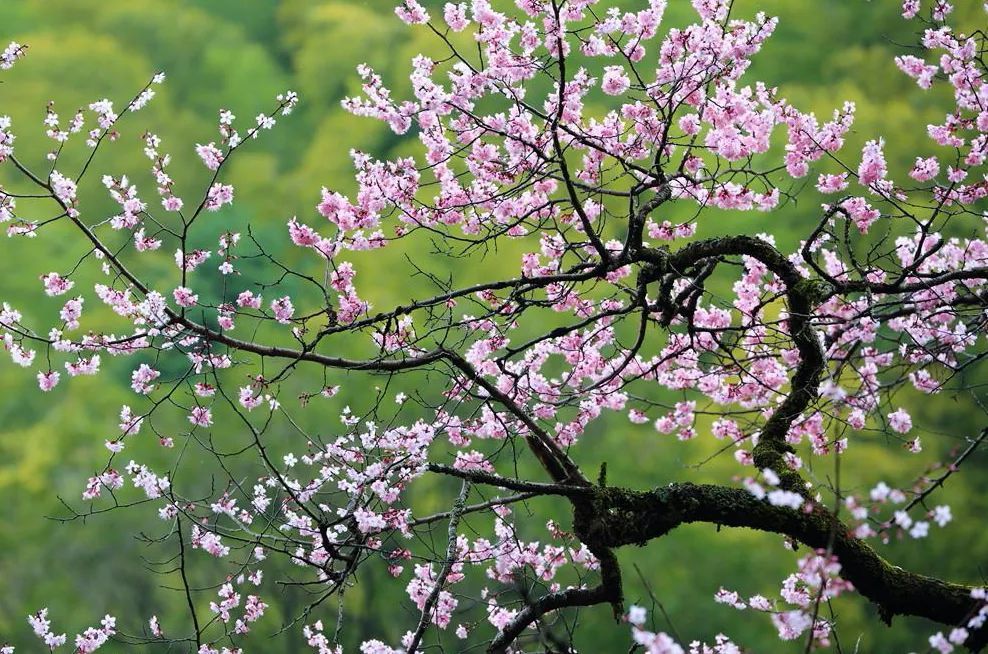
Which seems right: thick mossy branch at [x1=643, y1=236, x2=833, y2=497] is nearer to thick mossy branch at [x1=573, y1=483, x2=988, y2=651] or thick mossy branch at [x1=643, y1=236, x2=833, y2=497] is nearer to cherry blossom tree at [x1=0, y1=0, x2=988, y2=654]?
cherry blossom tree at [x1=0, y1=0, x2=988, y2=654]

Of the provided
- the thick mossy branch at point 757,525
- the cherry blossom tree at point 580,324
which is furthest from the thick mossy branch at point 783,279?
the thick mossy branch at point 757,525

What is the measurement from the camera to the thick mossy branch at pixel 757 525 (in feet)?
7.41

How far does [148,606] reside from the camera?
7.48 m

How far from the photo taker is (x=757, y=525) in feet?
7.57

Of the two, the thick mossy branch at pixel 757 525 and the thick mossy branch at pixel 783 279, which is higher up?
the thick mossy branch at pixel 783 279

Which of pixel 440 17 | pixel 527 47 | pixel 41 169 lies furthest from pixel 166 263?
pixel 527 47

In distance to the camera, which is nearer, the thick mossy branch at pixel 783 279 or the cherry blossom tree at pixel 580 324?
the cherry blossom tree at pixel 580 324

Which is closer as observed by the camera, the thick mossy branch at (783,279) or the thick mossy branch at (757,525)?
the thick mossy branch at (757,525)

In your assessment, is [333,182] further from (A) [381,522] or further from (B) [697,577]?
(A) [381,522]

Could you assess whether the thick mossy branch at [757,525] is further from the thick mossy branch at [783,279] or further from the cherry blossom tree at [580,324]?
the thick mossy branch at [783,279]

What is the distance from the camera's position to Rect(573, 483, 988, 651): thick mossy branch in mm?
2260

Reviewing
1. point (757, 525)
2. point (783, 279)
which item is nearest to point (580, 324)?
point (783, 279)

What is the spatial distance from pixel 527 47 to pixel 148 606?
6.07 m

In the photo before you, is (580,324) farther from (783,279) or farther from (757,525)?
(757,525)
